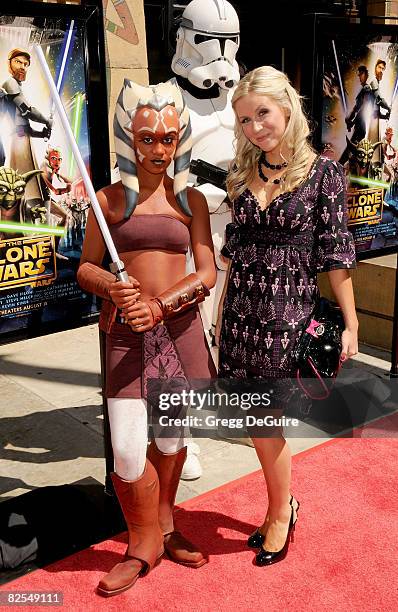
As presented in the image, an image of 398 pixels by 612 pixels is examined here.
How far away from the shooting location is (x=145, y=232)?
2.29 m

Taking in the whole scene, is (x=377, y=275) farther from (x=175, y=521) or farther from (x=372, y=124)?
(x=175, y=521)

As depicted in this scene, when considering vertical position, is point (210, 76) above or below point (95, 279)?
above

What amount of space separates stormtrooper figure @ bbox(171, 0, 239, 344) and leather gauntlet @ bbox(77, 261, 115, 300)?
858 millimetres

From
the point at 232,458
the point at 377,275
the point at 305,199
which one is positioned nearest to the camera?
the point at 305,199

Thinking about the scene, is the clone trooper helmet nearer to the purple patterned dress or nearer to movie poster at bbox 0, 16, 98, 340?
movie poster at bbox 0, 16, 98, 340

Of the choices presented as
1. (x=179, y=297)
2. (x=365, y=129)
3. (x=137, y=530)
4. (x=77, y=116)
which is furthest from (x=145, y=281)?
(x=365, y=129)

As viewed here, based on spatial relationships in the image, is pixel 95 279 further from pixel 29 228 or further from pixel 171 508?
pixel 171 508

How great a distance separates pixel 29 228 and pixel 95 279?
41 centimetres

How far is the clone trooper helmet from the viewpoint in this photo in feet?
9.61

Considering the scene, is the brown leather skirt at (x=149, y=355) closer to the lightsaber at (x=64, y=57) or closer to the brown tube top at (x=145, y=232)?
the brown tube top at (x=145, y=232)

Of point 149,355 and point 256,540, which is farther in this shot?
point 256,540

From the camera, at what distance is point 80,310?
274 centimetres

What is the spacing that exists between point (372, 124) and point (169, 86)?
1985 mm

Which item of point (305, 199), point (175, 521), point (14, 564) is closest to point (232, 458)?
point (175, 521)
